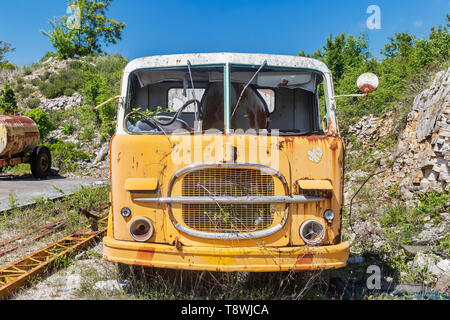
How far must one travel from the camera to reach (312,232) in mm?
3230

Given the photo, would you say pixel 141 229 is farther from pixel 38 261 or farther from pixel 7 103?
pixel 7 103

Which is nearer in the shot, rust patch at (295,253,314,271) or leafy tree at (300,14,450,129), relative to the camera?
rust patch at (295,253,314,271)

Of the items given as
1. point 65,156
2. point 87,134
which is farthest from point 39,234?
point 87,134

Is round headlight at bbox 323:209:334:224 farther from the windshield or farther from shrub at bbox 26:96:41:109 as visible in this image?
shrub at bbox 26:96:41:109

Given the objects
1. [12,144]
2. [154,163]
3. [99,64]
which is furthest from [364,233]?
[99,64]

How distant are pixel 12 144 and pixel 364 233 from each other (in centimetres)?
991

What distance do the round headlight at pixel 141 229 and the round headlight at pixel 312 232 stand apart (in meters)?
1.28

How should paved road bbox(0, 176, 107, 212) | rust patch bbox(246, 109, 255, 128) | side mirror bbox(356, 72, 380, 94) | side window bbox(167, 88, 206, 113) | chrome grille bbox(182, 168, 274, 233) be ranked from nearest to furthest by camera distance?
chrome grille bbox(182, 168, 274, 233) < side mirror bbox(356, 72, 380, 94) < rust patch bbox(246, 109, 255, 128) < side window bbox(167, 88, 206, 113) < paved road bbox(0, 176, 107, 212)

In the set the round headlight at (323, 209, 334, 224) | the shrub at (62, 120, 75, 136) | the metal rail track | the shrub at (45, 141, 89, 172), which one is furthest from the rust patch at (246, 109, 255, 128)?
the shrub at (62, 120, 75, 136)

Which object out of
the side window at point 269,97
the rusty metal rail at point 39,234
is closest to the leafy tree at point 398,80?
the side window at point 269,97

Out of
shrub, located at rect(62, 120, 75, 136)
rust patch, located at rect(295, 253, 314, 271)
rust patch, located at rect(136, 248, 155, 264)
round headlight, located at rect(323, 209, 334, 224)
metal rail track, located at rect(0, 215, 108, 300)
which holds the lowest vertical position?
metal rail track, located at rect(0, 215, 108, 300)

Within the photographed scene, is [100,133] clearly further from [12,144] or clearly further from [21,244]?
[21,244]

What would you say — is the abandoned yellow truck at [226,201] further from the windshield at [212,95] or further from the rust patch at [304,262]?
the windshield at [212,95]

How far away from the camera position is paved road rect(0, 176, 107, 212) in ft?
26.1
